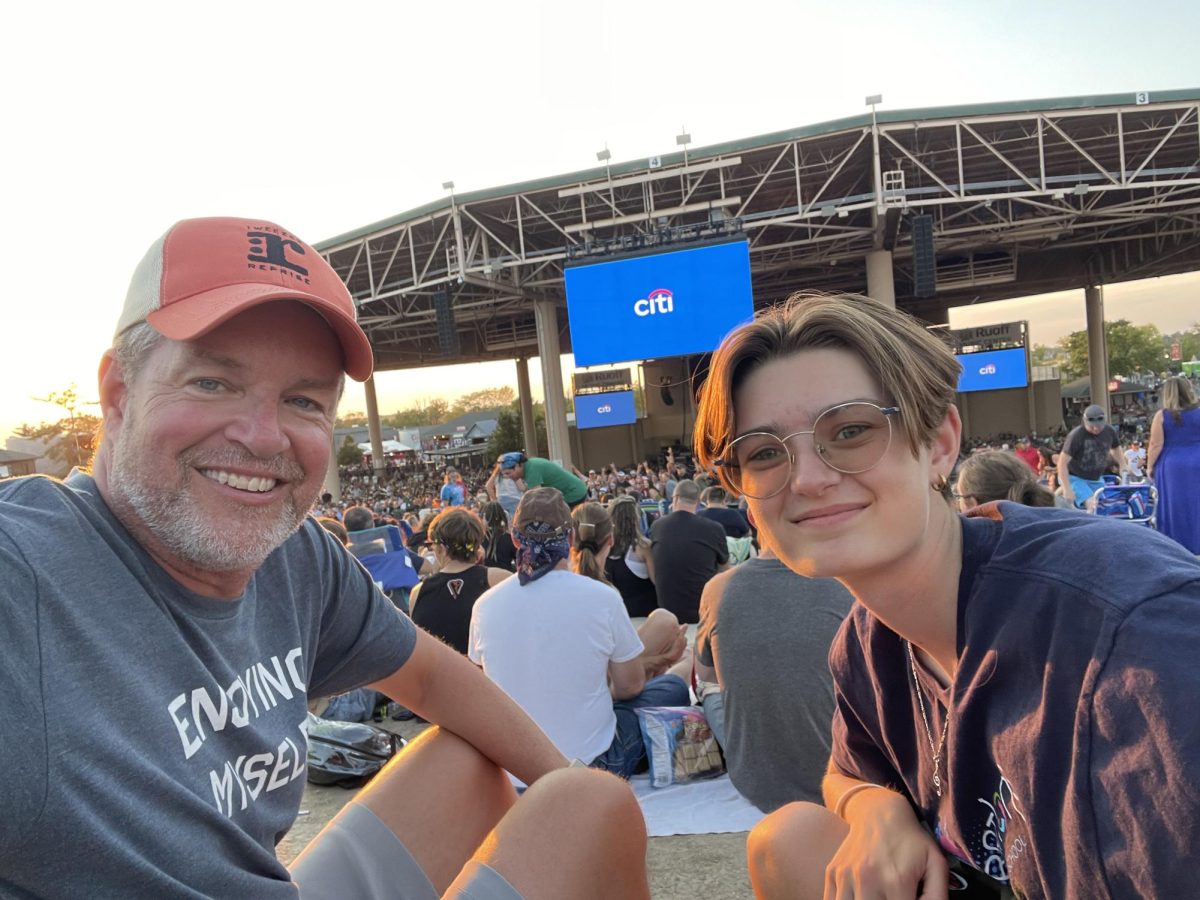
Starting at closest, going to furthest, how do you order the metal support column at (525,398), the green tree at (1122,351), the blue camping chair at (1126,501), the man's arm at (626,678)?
the man's arm at (626,678) < the blue camping chair at (1126,501) < the metal support column at (525,398) < the green tree at (1122,351)

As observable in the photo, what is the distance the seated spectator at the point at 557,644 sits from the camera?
311 centimetres

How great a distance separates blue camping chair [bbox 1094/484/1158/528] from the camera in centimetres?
668

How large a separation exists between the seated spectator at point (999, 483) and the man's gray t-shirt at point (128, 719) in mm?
3026

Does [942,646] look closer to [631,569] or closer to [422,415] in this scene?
[631,569]

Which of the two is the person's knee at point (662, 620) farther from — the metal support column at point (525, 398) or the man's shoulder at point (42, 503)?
the metal support column at point (525, 398)

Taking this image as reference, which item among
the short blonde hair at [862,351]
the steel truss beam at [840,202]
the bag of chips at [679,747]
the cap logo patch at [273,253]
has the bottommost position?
the bag of chips at [679,747]

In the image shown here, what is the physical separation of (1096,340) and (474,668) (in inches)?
1203

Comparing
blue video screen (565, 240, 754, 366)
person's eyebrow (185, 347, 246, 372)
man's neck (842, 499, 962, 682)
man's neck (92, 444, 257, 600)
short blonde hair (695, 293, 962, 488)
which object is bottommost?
man's neck (842, 499, 962, 682)

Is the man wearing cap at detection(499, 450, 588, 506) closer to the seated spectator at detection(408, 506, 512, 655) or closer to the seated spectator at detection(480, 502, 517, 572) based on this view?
the seated spectator at detection(480, 502, 517, 572)

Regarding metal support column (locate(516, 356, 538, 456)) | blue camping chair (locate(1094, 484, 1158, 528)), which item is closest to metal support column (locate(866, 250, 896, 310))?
blue camping chair (locate(1094, 484, 1158, 528))

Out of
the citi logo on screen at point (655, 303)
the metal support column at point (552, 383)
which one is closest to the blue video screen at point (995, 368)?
the citi logo on screen at point (655, 303)

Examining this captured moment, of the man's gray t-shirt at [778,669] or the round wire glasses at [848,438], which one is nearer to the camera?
the round wire glasses at [848,438]

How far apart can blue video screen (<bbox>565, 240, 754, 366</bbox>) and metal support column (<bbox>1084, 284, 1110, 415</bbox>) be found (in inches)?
699

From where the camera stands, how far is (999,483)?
11.3 ft
